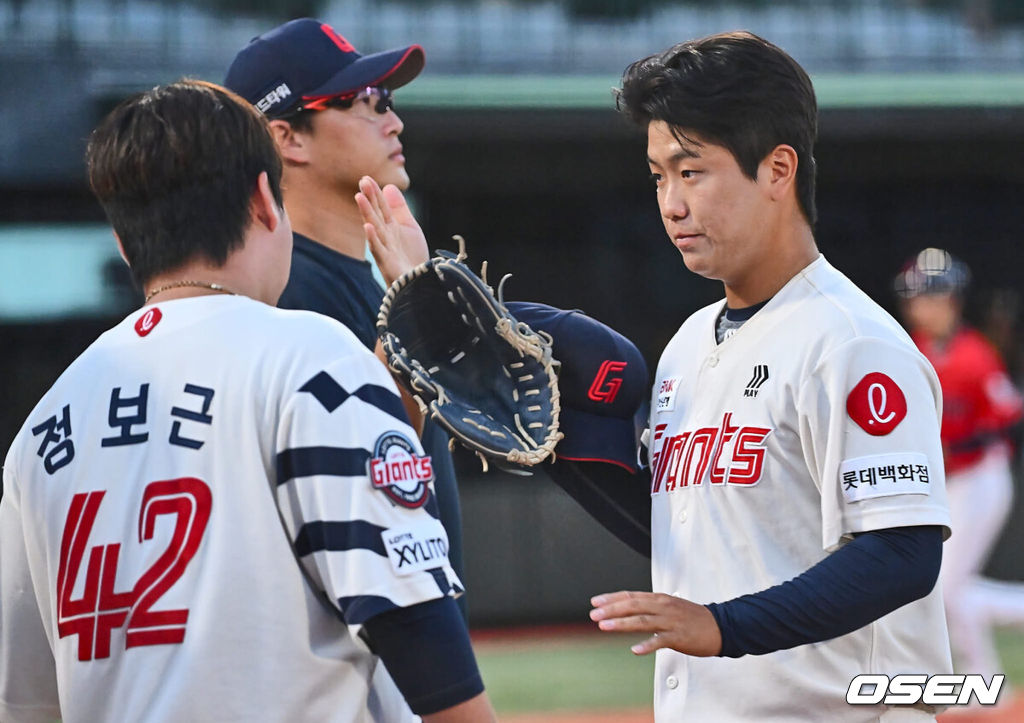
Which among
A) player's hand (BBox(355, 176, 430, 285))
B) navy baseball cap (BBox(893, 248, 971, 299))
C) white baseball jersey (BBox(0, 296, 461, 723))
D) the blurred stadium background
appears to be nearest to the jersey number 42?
white baseball jersey (BBox(0, 296, 461, 723))

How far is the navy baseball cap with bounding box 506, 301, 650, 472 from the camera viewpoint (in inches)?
84.0

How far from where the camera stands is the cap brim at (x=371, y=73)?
2.47m

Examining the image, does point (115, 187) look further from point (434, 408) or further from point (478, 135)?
point (478, 135)

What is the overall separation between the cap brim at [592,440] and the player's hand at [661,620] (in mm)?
440

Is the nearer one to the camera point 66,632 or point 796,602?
point 66,632

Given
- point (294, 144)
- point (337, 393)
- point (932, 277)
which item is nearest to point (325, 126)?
point (294, 144)

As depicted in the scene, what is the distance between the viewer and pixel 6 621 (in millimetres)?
1700

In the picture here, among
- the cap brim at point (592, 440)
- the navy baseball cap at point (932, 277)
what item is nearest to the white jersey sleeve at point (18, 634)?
the cap brim at point (592, 440)

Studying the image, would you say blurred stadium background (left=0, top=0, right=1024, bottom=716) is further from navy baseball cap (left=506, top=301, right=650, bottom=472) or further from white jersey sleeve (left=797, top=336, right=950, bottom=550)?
white jersey sleeve (left=797, top=336, right=950, bottom=550)

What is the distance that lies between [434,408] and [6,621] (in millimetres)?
643

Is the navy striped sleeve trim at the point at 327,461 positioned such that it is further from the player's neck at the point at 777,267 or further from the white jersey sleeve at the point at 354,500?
the player's neck at the point at 777,267

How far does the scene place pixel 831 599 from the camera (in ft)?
5.62

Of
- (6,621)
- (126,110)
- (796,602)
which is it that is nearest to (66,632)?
(6,621)

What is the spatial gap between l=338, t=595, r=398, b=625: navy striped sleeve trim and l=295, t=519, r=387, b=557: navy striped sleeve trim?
0.05 metres
